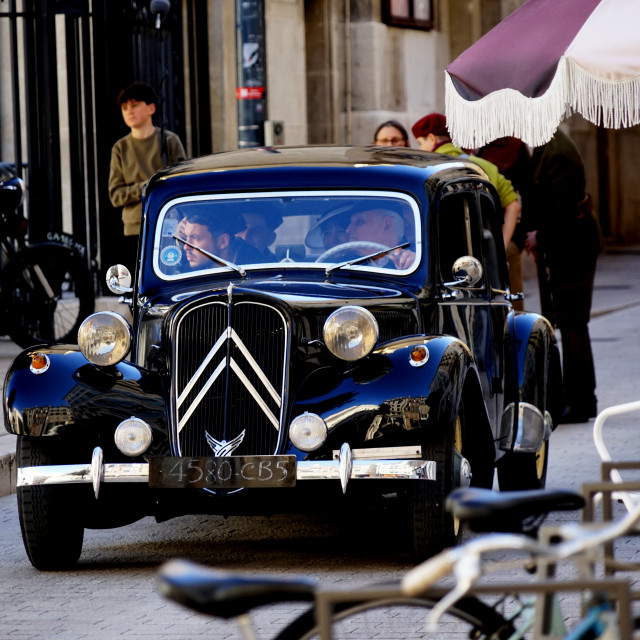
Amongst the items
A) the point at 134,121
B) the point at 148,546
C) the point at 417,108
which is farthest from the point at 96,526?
the point at 417,108

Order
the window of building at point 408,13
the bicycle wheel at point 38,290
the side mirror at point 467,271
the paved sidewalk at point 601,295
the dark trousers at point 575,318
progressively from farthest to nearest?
the window of building at point 408,13 < the bicycle wheel at point 38,290 < the dark trousers at point 575,318 < the paved sidewalk at point 601,295 < the side mirror at point 467,271

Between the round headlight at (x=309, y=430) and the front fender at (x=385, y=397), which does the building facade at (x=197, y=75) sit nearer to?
the front fender at (x=385, y=397)

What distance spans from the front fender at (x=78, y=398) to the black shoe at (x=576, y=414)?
478 cm

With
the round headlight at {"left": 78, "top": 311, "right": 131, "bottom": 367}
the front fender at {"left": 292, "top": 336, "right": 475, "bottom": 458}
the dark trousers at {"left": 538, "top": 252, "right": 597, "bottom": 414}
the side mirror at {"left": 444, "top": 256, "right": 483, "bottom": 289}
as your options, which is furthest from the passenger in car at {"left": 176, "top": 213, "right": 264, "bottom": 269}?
the dark trousers at {"left": 538, "top": 252, "right": 597, "bottom": 414}

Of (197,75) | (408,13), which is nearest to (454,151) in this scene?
(197,75)

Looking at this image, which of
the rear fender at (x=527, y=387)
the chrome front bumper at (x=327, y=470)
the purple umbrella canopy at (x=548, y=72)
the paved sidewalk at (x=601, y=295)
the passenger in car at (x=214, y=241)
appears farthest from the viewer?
the paved sidewalk at (x=601, y=295)

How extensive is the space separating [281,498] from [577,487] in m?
2.42

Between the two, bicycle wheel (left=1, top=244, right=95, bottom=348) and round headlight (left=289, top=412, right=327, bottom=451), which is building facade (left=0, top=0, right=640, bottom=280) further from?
round headlight (left=289, top=412, right=327, bottom=451)

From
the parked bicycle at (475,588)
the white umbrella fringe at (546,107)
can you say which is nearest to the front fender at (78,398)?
the white umbrella fringe at (546,107)

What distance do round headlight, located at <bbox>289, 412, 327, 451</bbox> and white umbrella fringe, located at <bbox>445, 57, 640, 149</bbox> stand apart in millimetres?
1657

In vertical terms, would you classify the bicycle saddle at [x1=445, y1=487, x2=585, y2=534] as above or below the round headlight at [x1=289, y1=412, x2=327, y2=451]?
above

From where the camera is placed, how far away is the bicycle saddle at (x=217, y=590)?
8.42 feet

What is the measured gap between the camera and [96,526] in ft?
22.9

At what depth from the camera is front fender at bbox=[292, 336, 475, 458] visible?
6.27 meters
